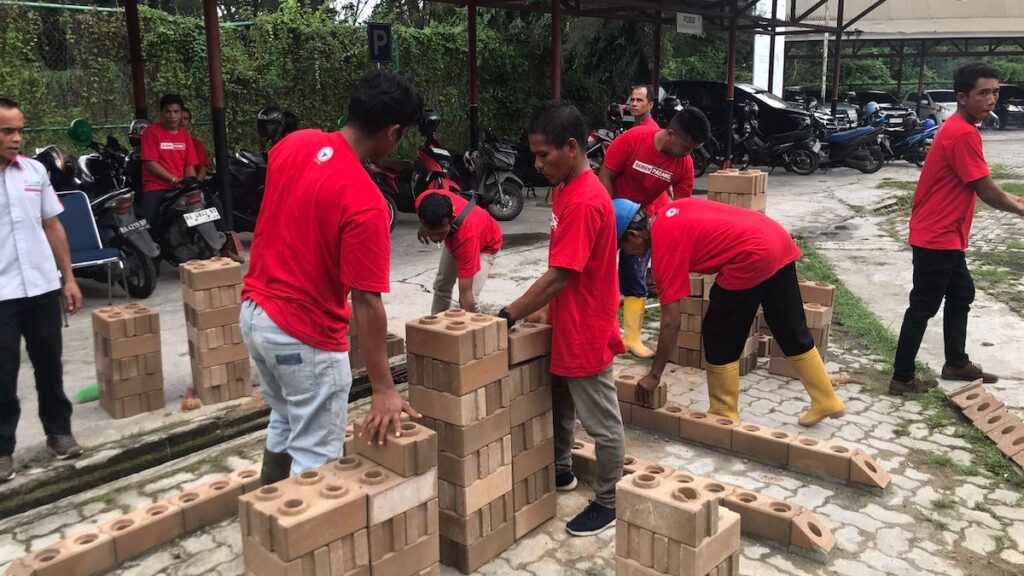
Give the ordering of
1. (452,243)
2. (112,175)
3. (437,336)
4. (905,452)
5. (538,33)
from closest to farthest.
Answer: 1. (437,336)
2. (905,452)
3. (452,243)
4. (112,175)
5. (538,33)

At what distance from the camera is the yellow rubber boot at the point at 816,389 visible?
4.18 meters

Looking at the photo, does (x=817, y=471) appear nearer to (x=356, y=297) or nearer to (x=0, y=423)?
(x=356, y=297)

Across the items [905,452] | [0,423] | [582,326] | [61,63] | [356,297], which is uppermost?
[61,63]

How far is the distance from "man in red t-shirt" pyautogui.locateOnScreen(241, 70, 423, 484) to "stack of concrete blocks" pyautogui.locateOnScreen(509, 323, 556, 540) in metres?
0.62

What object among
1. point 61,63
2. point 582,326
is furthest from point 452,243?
point 61,63

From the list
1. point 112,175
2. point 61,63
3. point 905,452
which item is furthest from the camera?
point 61,63

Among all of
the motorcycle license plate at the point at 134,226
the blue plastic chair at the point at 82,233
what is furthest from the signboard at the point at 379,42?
the blue plastic chair at the point at 82,233

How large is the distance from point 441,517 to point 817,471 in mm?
1823

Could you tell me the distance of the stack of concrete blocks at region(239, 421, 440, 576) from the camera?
7.03ft

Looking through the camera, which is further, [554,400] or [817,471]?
[817,471]

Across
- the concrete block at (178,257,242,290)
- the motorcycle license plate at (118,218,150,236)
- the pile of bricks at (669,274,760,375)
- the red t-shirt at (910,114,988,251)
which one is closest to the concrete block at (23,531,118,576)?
the concrete block at (178,257,242,290)

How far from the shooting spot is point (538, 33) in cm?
1551

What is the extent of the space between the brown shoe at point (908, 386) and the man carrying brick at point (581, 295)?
234cm

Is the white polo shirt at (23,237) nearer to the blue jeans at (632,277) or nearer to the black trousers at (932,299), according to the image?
the blue jeans at (632,277)
